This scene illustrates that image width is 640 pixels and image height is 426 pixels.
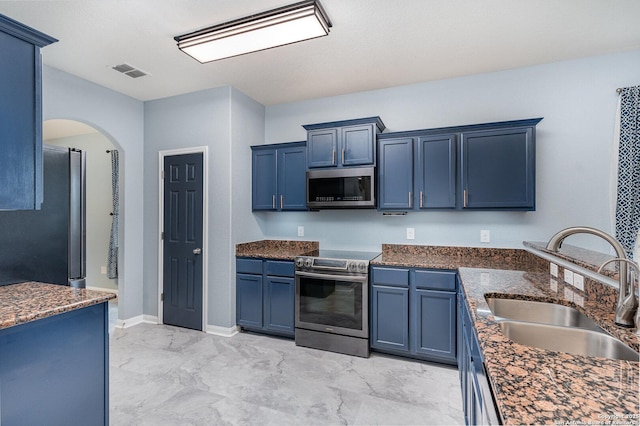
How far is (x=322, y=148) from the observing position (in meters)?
3.41

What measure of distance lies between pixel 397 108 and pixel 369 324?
2385mm

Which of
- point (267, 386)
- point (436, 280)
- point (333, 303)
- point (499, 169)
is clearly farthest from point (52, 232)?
point (499, 169)

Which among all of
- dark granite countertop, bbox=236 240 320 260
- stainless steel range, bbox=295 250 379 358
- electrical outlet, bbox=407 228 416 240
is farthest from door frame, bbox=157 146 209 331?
electrical outlet, bbox=407 228 416 240

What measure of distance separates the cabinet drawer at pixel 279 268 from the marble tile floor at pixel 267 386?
0.73 meters

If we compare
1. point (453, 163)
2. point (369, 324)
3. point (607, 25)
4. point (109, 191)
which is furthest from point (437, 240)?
point (109, 191)

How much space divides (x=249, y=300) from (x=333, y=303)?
3.36ft

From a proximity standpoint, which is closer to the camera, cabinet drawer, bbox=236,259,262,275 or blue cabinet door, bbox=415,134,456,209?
blue cabinet door, bbox=415,134,456,209

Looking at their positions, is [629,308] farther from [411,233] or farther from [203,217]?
[203,217]

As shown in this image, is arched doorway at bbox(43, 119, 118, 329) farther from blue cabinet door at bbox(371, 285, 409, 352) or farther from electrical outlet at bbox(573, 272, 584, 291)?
electrical outlet at bbox(573, 272, 584, 291)

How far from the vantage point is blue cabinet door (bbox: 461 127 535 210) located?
277 cm

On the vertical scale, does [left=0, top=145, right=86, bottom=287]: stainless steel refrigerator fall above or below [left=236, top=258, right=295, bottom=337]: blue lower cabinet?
above

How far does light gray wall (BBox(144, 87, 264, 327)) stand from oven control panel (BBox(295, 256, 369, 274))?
2.92ft

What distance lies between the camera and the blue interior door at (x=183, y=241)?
3648 millimetres

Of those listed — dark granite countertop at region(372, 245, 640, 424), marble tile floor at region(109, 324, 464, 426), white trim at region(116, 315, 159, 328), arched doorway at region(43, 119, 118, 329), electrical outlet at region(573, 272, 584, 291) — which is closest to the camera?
dark granite countertop at region(372, 245, 640, 424)
